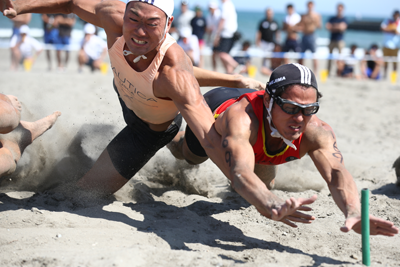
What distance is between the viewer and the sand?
8.76ft

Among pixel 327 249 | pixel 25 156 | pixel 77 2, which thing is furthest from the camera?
pixel 25 156

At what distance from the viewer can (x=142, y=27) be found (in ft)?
10.1

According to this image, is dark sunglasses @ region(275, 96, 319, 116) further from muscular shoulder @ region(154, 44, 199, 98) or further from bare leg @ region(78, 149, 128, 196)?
bare leg @ region(78, 149, 128, 196)

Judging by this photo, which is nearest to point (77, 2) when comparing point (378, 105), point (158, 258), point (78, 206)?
point (78, 206)

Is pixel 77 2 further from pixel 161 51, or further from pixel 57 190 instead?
pixel 57 190

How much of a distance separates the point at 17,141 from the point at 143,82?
144 cm

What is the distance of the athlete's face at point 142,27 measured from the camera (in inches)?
120

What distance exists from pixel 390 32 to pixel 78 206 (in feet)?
38.0

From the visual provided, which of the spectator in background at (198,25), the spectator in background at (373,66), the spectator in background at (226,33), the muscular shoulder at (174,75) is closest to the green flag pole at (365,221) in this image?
the muscular shoulder at (174,75)

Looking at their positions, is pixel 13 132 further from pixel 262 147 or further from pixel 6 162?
pixel 262 147

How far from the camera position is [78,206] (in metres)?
3.55

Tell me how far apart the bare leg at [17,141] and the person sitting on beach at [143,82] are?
635 mm

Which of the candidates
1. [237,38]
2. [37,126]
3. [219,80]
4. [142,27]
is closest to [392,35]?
[237,38]

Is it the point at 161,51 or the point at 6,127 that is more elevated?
the point at 161,51
